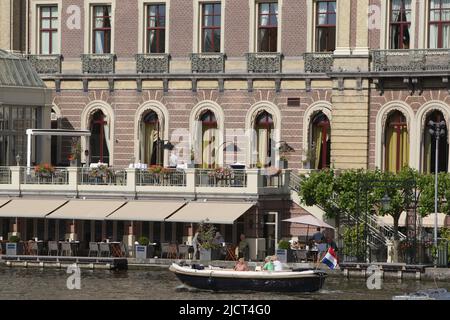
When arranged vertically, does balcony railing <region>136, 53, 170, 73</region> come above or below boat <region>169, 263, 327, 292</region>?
above

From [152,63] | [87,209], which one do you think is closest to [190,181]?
[87,209]

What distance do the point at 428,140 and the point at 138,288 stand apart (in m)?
17.6

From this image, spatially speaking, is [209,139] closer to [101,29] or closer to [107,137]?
[107,137]

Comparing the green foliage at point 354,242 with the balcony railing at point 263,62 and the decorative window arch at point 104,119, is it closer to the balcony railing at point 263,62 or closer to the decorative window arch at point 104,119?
the balcony railing at point 263,62

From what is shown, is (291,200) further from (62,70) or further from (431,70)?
(62,70)

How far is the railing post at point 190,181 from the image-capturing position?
8988cm

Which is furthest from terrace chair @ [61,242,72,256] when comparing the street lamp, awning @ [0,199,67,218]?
the street lamp

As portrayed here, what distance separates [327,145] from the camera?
93.7m

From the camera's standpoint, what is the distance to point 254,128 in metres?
95.2

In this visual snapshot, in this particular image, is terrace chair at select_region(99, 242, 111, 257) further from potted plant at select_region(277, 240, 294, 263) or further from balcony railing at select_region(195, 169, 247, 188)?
potted plant at select_region(277, 240, 294, 263)

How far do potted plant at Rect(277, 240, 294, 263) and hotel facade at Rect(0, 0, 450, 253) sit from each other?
7.48ft

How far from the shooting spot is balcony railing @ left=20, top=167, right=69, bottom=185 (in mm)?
92500

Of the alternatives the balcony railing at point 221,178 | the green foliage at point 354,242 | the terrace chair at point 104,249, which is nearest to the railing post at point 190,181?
the balcony railing at point 221,178
